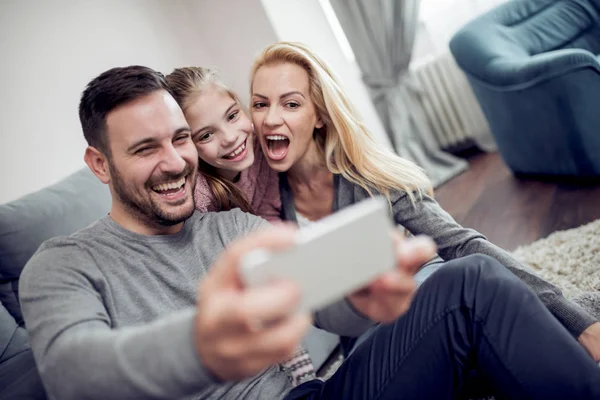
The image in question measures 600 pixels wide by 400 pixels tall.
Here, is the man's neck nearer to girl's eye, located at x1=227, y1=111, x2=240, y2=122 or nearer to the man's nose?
the man's nose

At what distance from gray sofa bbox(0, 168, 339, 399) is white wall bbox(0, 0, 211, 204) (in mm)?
443

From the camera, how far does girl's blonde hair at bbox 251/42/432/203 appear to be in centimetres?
135

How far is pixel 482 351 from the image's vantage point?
89 centimetres

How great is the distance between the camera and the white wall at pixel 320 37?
2.73 metres

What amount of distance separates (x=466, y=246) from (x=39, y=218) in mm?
1152

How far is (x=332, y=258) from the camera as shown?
496 mm

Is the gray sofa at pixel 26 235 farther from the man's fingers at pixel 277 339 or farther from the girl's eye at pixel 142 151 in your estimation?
the man's fingers at pixel 277 339

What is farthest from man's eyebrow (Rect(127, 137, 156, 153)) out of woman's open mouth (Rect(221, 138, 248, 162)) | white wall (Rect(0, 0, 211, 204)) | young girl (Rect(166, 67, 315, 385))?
white wall (Rect(0, 0, 211, 204))

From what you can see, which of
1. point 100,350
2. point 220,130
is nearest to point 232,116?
point 220,130

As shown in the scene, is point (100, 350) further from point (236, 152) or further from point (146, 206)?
point (236, 152)

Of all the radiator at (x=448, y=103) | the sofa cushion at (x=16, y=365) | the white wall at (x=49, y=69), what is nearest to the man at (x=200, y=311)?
the sofa cushion at (x=16, y=365)

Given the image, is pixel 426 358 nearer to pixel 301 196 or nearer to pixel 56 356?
pixel 56 356

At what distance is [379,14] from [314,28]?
0.49m

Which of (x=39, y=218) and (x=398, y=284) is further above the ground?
(x=39, y=218)
